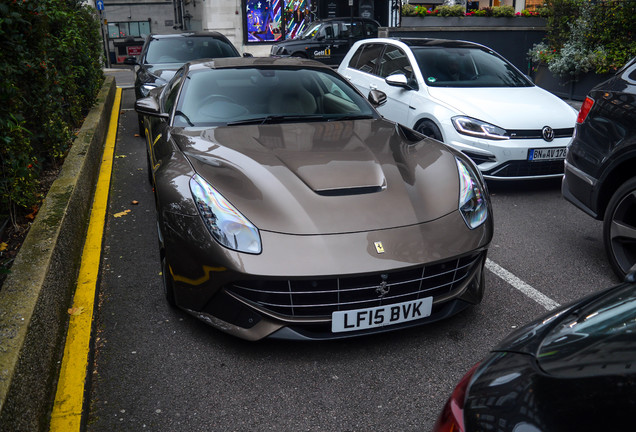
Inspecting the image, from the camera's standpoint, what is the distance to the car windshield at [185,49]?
9797mm

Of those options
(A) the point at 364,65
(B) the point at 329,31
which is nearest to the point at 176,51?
(A) the point at 364,65

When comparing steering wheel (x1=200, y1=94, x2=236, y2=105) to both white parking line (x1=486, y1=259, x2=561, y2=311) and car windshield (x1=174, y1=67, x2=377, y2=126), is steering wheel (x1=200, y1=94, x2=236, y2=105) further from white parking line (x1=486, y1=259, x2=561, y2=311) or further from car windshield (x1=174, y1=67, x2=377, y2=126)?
white parking line (x1=486, y1=259, x2=561, y2=311)

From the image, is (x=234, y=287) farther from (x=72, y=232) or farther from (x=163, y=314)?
(x=72, y=232)

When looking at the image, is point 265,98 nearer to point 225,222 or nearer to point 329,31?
point 225,222

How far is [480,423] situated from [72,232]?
361 cm

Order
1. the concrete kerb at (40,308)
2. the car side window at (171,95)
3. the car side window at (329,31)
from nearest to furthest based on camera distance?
the concrete kerb at (40,308)
the car side window at (171,95)
the car side window at (329,31)

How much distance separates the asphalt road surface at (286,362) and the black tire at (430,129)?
2143 mm

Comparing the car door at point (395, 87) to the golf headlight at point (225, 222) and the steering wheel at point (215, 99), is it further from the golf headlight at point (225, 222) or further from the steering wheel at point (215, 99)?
the golf headlight at point (225, 222)

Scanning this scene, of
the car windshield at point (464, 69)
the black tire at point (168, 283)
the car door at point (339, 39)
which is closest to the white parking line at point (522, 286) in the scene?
the black tire at point (168, 283)

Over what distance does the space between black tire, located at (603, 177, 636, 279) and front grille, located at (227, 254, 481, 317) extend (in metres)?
1.61

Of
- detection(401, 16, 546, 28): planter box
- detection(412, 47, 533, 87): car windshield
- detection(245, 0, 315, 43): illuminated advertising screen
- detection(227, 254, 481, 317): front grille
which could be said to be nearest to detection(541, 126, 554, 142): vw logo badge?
detection(412, 47, 533, 87): car windshield

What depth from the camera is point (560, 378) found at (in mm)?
1356

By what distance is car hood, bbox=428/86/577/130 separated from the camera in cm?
582

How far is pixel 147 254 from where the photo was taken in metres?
4.47
